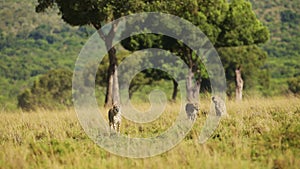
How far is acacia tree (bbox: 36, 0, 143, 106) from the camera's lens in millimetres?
23141

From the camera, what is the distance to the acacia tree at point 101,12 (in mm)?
23141

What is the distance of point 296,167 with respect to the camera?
846cm

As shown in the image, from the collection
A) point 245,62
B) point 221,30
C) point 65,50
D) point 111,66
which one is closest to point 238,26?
point 221,30

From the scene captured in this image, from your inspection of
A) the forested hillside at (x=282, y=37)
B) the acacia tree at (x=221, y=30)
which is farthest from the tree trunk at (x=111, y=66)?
the forested hillside at (x=282, y=37)

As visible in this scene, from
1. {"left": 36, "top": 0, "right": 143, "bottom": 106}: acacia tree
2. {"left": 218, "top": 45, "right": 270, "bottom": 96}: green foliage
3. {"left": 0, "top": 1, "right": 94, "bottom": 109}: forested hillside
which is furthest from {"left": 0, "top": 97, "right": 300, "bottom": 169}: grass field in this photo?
{"left": 0, "top": 1, "right": 94, "bottom": 109}: forested hillside

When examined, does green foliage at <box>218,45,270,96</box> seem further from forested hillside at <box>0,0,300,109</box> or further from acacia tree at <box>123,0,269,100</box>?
forested hillside at <box>0,0,300,109</box>

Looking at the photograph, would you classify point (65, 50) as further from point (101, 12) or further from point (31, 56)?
point (101, 12)

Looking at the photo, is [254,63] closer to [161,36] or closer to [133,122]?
[161,36]

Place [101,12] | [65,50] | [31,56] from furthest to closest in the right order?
1. [65,50]
2. [31,56]
3. [101,12]

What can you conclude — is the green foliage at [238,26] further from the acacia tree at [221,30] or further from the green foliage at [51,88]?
the green foliage at [51,88]

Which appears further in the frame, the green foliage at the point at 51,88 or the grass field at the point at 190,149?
the green foliage at the point at 51,88

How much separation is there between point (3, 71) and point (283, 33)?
8813 cm

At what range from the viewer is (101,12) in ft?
75.9

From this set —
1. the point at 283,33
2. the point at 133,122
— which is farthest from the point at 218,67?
the point at 283,33
